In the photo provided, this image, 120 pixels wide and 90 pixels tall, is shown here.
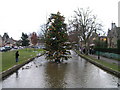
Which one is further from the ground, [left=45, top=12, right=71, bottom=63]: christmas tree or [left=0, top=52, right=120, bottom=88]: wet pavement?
[left=45, top=12, right=71, bottom=63]: christmas tree

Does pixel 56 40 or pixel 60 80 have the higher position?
pixel 56 40

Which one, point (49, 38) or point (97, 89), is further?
point (49, 38)

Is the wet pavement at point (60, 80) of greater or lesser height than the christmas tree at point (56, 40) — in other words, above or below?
below

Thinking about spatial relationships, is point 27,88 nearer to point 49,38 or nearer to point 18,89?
point 18,89

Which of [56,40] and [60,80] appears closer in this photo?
[60,80]

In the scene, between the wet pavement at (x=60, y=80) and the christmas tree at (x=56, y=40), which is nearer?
the wet pavement at (x=60, y=80)

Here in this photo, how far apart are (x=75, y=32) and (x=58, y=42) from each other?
79.8 ft

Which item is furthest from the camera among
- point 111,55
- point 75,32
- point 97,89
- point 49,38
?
point 75,32

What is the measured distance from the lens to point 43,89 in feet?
31.7

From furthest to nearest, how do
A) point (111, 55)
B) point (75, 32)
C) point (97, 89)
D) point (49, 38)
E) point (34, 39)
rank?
point (34, 39) → point (75, 32) → point (111, 55) → point (49, 38) → point (97, 89)

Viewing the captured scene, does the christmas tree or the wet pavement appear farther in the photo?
the christmas tree

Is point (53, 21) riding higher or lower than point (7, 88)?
higher

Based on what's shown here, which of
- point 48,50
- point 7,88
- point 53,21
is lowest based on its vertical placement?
point 7,88

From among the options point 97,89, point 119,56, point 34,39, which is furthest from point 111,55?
point 34,39
